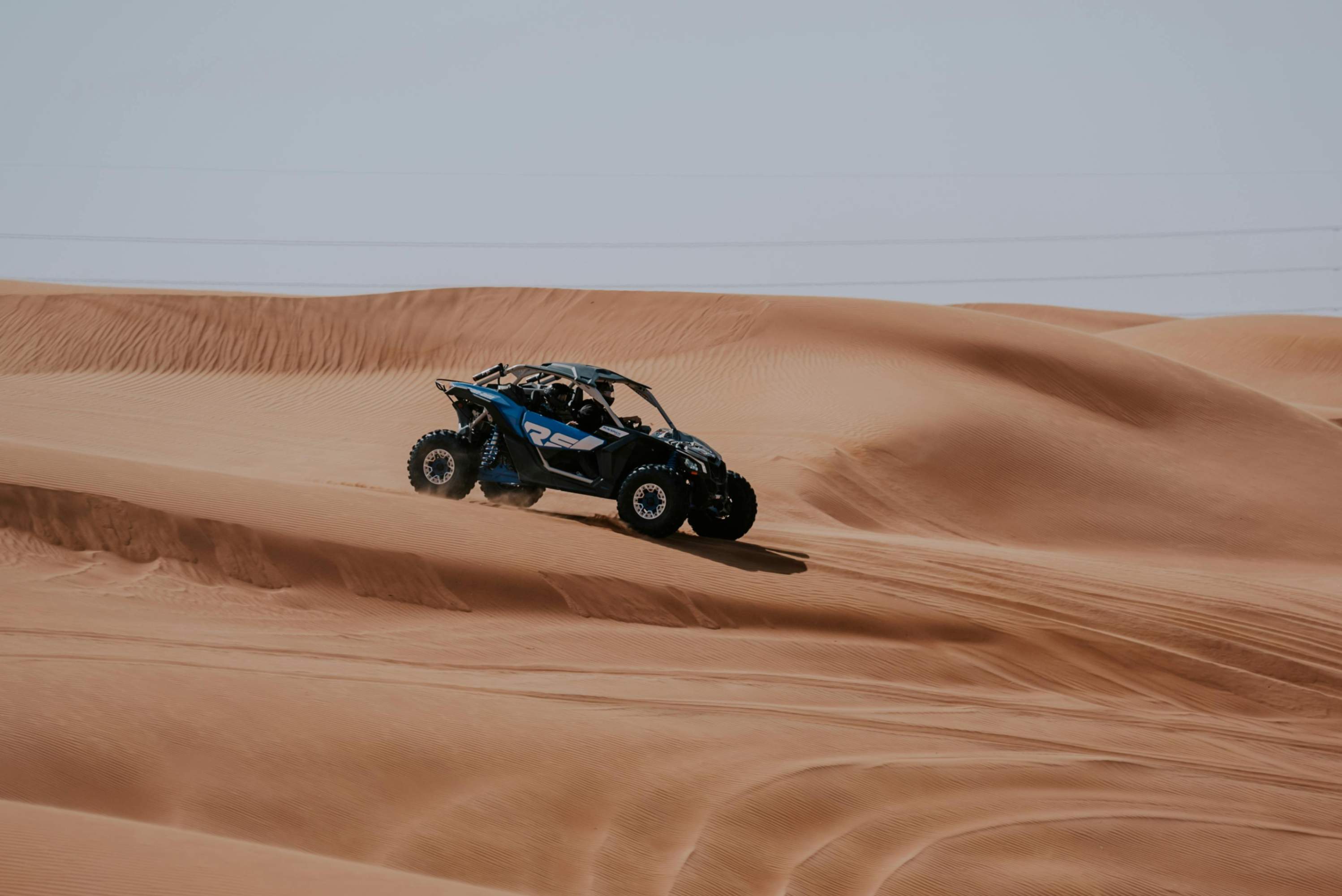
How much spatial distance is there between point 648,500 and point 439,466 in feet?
8.17

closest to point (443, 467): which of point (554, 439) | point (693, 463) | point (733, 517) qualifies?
point (554, 439)

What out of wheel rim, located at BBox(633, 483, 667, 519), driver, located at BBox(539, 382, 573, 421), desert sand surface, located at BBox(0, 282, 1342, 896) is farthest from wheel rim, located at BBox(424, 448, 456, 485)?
wheel rim, located at BBox(633, 483, 667, 519)

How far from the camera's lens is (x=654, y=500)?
41.5 feet

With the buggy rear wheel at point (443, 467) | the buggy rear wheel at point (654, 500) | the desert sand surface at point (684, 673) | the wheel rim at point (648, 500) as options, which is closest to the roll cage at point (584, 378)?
the buggy rear wheel at point (654, 500)

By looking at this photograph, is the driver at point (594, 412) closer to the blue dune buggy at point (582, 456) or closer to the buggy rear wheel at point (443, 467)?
the blue dune buggy at point (582, 456)

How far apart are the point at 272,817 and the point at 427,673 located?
8.35 ft

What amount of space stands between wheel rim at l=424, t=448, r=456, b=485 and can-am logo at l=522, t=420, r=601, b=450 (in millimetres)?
1069

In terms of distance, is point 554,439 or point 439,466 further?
point 439,466

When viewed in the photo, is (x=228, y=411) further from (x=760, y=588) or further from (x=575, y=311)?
(x=760, y=588)

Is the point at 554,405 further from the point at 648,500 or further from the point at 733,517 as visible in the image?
the point at 733,517

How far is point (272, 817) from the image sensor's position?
230 inches

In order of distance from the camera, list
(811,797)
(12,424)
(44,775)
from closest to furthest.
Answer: (44,775) → (811,797) → (12,424)

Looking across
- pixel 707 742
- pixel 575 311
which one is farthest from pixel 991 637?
pixel 575 311

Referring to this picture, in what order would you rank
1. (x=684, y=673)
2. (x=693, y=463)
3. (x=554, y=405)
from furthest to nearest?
(x=554, y=405) < (x=693, y=463) < (x=684, y=673)
